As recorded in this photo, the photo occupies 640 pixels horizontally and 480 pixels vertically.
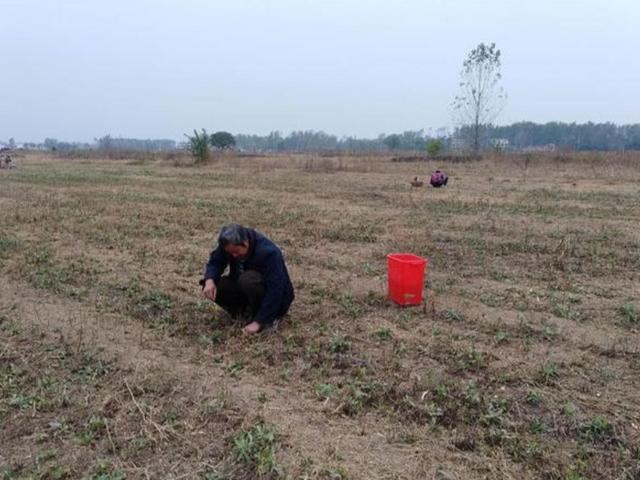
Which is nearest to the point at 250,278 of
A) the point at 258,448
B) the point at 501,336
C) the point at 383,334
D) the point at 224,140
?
the point at 383,334

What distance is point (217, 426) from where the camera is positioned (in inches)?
96.5

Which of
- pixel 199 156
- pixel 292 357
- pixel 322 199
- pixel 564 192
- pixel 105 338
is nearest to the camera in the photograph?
pixel 292 357

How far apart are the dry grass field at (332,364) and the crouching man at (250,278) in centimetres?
15

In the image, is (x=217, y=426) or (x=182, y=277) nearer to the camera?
(x=217, y=426)

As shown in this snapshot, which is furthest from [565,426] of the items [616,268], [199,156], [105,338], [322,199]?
[199,156]

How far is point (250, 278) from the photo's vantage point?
353cm

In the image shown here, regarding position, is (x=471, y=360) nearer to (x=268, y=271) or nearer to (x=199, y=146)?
(x=268, y=271)

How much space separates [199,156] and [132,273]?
21.3 metres

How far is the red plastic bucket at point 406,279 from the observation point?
397cm

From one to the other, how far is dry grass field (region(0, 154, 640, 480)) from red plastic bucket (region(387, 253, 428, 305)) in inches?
4.3

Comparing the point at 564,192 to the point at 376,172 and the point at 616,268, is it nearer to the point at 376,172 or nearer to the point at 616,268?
the point at 616,268

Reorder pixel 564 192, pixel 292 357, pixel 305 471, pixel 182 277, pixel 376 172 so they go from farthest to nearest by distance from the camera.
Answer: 1. pixel 376 172
2. pixel 564 192
3. pixel 182 277
4. pixel 292 357
5. pixel 305 471

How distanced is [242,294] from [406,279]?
1265 millimetres

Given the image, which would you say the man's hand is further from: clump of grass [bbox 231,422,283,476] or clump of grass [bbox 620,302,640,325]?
clump of grass [bbox 620,302,640,325]
